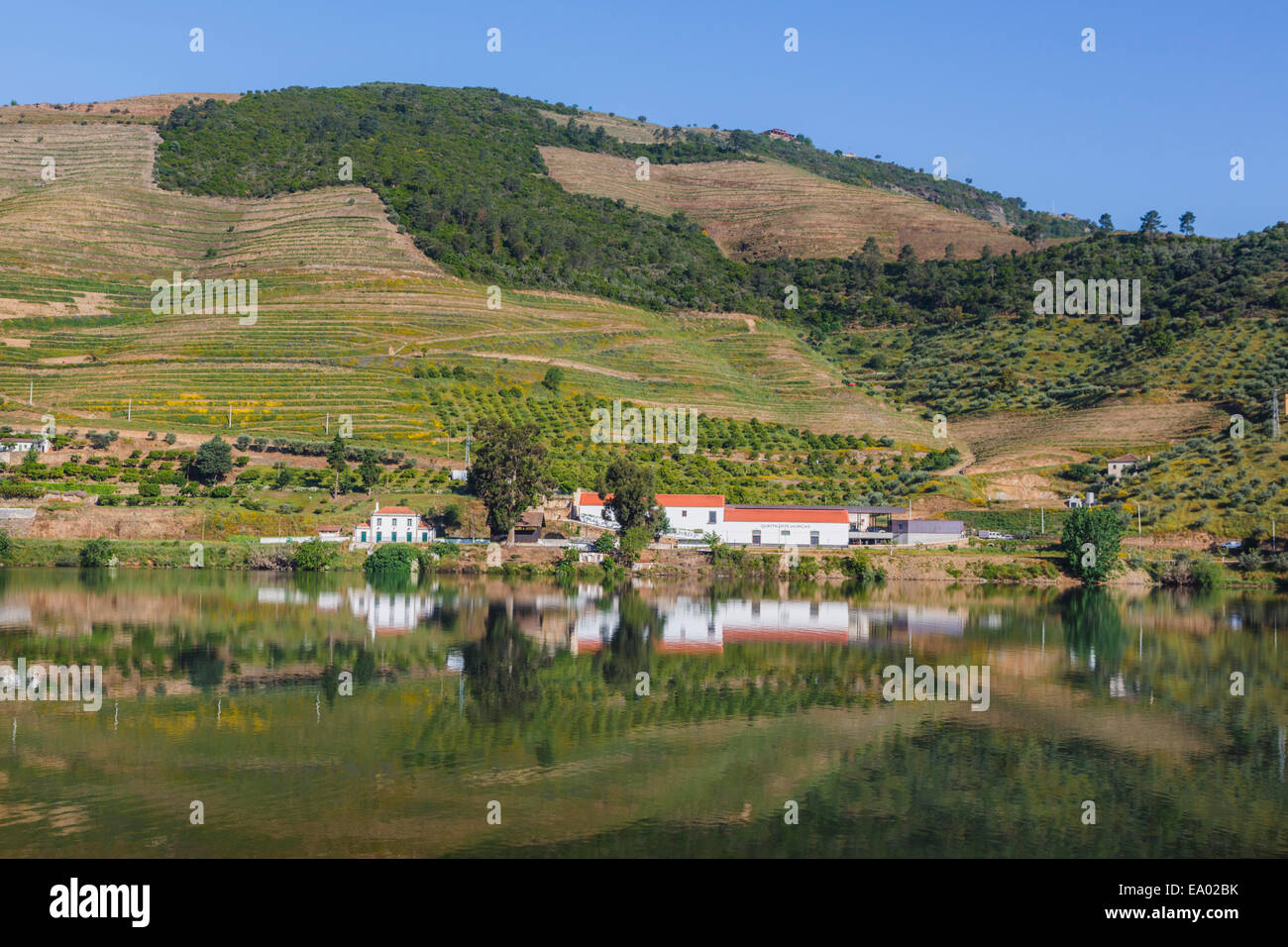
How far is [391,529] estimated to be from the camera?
60375mm

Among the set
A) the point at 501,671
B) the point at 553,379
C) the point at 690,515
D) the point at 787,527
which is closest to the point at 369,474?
the point at 690,515

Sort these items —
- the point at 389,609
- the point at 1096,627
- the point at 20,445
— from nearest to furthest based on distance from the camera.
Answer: the point at 389,609 → the point at 1096,627 → the point at 20,445

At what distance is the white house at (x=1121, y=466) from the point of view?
72.3 m

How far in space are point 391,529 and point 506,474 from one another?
7.06 meters

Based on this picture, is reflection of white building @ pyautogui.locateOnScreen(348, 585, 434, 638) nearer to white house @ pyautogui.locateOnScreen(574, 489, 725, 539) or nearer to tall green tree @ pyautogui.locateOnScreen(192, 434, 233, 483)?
white house @ pyautogui.locateOnScreen(574, 489, 725, 539)

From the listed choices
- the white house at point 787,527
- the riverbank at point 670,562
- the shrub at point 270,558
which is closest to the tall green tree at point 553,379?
the white house at point 787,527

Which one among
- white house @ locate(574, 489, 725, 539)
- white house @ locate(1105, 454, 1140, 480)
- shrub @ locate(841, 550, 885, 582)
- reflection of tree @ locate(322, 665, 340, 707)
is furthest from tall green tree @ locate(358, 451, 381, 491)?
white house @ locate(1105, 454, 1140, 480)

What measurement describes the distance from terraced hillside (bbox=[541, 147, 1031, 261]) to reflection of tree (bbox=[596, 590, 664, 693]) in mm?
108346

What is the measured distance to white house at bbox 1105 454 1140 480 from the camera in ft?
237

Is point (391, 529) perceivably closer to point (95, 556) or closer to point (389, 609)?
point (95, 556)

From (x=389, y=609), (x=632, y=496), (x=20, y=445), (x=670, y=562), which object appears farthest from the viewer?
(x=20, y=445)

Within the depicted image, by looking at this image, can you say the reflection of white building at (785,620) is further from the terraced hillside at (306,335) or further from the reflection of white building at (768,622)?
the terraced hillside at (306,335)
